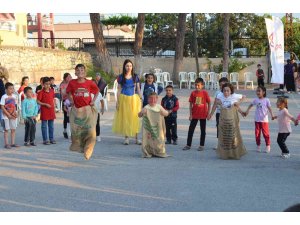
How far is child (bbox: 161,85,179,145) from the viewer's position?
1131 centimetres

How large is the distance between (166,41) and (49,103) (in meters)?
26.3

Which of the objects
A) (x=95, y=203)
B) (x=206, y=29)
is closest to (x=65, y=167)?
(x=95, y=203)

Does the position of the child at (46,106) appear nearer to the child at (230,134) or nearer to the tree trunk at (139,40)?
the child at (230,134)

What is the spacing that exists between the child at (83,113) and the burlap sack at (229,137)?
2227 mm

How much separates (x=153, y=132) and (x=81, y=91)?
1521 millimetres

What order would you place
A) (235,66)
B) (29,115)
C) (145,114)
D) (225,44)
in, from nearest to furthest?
(145,114)
(29,115)
(225,44)
(235,66)

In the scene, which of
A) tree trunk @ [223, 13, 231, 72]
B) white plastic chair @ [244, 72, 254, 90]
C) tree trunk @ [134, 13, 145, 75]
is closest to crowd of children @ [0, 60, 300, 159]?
white plastic chair @ [244, 72, 254, 90]

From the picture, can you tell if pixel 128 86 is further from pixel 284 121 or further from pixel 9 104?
pixel 284 121

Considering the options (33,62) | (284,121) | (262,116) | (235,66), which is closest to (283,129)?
(284,121)

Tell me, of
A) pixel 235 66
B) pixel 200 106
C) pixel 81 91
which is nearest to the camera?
pixel 81 91

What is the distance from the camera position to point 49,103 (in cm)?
1151

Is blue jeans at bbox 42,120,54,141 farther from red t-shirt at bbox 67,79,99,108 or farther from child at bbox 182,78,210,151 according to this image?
child at bbox 182,78,210,151

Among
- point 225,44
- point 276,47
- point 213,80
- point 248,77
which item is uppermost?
point 225,44

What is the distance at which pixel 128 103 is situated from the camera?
11305 mm
